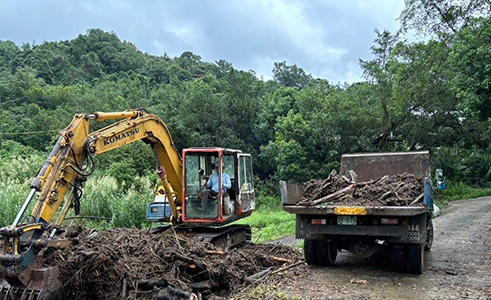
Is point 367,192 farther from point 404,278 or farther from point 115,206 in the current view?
Answer: point 115,206

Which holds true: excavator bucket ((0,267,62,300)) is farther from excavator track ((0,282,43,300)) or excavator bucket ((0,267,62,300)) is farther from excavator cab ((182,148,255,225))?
excavator cab ((182,148,255,225))

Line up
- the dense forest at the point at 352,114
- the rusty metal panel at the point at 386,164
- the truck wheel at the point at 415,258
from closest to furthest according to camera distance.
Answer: the truck wheel at the point at 415,258 → the rusty metal panel at the point at 386,164 → the dense forest at the point at 352,114

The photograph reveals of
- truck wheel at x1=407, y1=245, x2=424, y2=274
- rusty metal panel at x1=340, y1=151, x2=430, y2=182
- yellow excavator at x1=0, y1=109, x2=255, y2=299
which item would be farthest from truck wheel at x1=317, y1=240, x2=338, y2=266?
yellow excavator at x1=0, y1=109, x2=255, y2=299

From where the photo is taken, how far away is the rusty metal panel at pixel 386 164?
9289 millimetres

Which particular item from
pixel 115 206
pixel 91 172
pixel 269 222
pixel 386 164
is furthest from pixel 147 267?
pixel 269 222

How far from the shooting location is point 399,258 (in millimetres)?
7230

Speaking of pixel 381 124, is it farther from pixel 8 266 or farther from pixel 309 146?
pixel 8 266

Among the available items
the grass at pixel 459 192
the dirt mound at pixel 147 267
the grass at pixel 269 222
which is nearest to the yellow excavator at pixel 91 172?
the dirt mound at pixel 147 267

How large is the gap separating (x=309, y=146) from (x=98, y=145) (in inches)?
567

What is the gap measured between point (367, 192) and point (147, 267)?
12.9ft

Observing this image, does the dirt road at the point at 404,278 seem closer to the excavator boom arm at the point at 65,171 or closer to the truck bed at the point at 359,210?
the truck bed at the point at 359,210

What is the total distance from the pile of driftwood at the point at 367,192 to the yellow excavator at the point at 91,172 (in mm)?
2203

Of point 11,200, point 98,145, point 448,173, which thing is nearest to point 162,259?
point 98,145

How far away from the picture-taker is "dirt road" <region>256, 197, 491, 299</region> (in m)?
6.06
